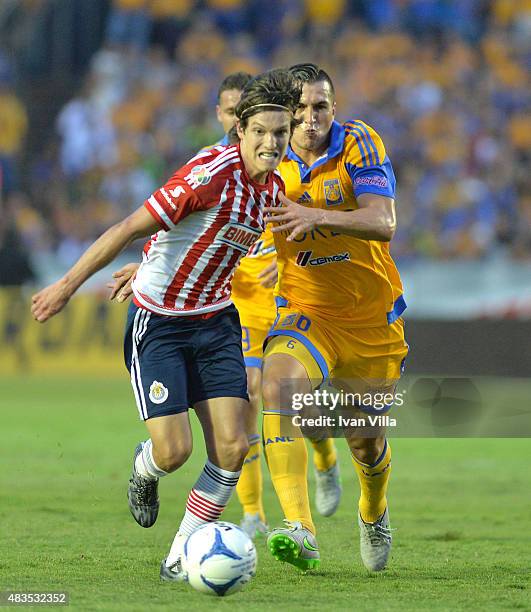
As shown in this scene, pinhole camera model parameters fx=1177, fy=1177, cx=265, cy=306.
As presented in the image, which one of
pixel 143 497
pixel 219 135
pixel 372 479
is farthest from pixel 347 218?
pixel 219 135

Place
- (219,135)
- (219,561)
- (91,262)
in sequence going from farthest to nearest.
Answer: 1. (219,135)
2. (91,262)
3. (219,561)

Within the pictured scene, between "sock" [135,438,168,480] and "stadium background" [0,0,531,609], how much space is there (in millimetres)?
8360

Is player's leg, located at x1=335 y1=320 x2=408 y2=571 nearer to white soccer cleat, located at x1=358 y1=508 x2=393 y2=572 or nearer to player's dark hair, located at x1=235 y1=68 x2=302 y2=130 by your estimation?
white soccer cleat, located at x1=358 y1=508 x2=393 y2=572

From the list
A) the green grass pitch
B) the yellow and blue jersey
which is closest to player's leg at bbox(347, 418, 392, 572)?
the green grass pitch

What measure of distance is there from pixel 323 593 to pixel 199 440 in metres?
6.07

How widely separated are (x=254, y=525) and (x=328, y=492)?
92cm

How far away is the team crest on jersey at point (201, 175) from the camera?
5.30 metres

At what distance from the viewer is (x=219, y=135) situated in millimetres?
18750

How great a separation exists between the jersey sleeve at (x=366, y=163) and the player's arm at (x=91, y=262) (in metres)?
1.25

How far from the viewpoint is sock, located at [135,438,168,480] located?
19.0ft

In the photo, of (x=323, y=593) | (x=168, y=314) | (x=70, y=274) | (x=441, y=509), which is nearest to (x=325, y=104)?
(x=168, y=314)

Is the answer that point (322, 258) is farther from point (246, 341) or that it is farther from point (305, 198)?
point (246, 341)

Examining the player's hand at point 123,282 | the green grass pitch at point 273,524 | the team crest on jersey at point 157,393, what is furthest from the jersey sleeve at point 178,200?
the green grass pitch at point 273,524

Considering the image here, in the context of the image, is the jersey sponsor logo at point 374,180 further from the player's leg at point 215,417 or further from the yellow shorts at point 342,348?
the player's leg at point 215,417
